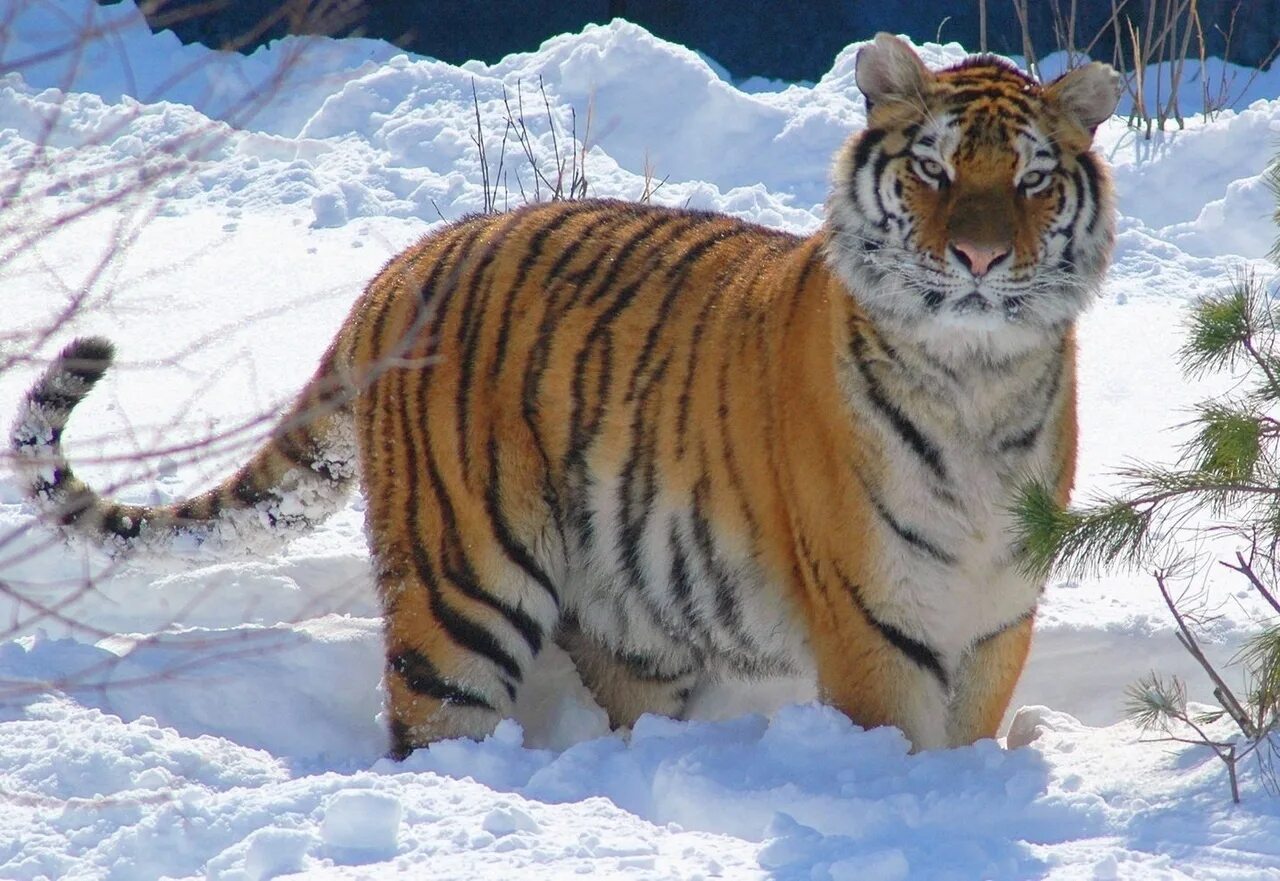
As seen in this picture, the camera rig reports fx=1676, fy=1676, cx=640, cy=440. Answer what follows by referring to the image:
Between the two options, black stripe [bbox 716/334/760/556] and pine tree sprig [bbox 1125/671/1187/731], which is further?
black stripe [bbox 716/334/760/556]

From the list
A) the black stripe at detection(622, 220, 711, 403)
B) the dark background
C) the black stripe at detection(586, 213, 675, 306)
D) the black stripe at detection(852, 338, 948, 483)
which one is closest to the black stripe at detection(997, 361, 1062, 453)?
the black stripe at detection(852, 338, 948, 483)

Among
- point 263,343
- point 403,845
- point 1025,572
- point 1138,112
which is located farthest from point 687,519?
point 1138,112

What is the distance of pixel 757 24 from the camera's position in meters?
10.0

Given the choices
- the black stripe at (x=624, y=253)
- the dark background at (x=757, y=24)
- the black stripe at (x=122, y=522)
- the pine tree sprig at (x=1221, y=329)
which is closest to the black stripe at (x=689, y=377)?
the black stripe at (x=624, y=253)

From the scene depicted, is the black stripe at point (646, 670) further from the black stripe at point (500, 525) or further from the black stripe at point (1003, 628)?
the black stripe at point (1003, 628)

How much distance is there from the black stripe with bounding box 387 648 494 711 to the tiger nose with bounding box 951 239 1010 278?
4.80 feet

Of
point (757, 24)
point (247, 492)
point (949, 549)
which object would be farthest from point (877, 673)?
point (757, 24)

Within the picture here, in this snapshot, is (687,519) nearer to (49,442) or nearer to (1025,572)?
(1025,572)

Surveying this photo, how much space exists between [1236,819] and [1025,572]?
58 centimetres

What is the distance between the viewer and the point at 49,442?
12.5 ft

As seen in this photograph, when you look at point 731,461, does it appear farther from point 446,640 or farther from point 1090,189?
point 1090,189

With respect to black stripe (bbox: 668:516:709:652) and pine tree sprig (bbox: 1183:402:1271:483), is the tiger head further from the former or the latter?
black stripe (bbox: 668:516:709:652)

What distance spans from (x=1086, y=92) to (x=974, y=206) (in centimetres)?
37

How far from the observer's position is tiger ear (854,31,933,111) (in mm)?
3305
